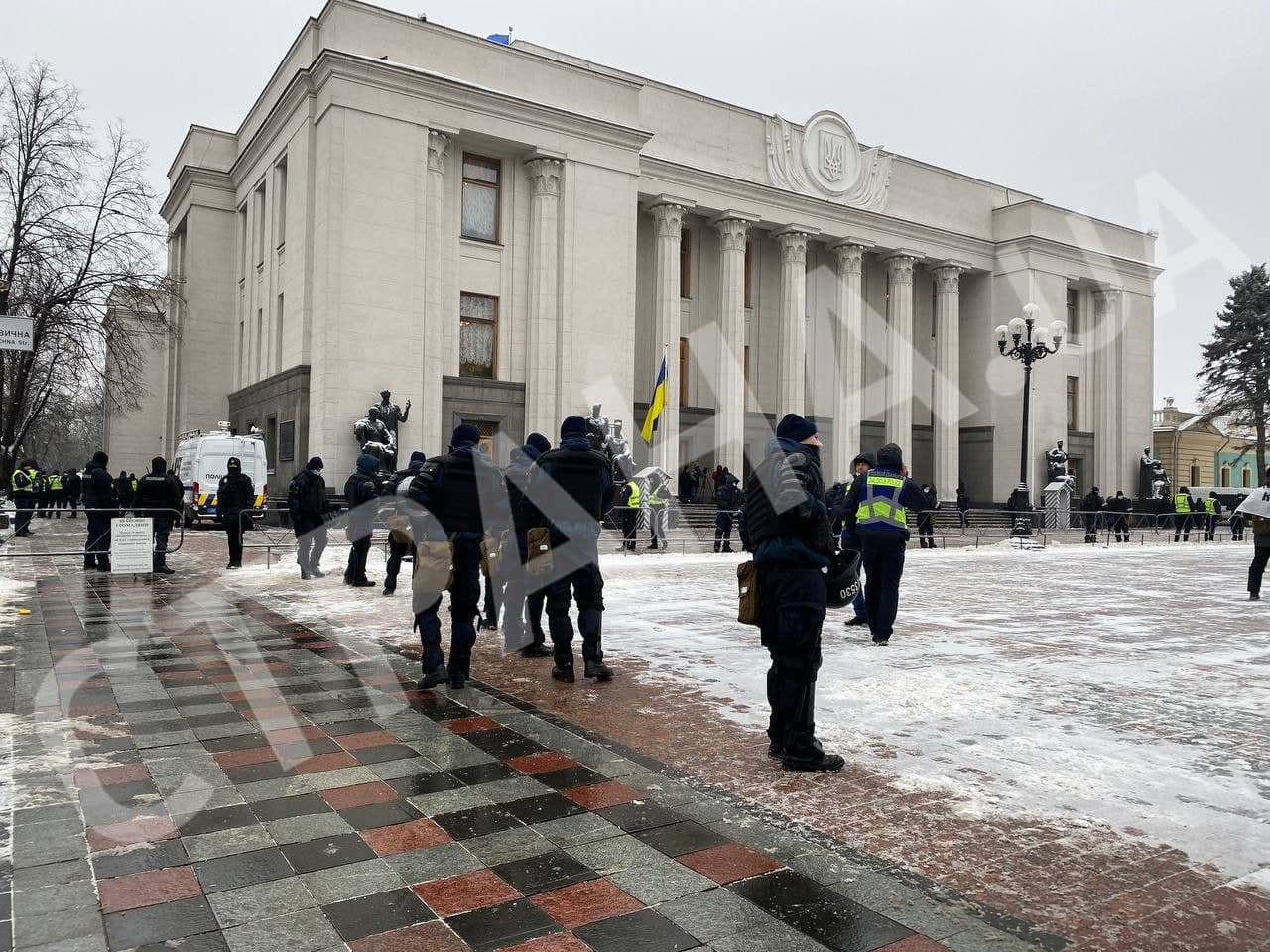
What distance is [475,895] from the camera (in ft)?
10.9

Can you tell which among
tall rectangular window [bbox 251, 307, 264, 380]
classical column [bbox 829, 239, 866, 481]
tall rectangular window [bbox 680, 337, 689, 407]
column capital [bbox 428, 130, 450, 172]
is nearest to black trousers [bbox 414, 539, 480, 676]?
column capital [bbox 428, 130, 450, 172]

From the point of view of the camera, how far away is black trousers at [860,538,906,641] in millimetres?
8758

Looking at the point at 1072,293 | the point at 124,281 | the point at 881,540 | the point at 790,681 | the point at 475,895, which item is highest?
the point at 1072,293

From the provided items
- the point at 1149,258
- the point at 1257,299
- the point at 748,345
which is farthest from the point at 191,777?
the point at 1257,299

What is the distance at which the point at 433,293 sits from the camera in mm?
29641

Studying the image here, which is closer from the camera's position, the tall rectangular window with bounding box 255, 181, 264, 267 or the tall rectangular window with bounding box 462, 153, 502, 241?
the tall rectangular window with bounding box 462, 153, 502, 241

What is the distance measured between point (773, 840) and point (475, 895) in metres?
1.27

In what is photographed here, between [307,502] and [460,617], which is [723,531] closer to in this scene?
[307,502]

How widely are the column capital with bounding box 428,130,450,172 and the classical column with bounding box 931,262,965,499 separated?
2508 centimetres

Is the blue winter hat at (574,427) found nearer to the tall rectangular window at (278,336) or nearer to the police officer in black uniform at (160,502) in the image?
the police officer in black uniform at (160,502)

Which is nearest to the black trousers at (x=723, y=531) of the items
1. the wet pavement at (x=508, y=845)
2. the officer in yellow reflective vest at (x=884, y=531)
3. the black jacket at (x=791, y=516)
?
the officer in yellow reflective vest at (x=884, y=531)

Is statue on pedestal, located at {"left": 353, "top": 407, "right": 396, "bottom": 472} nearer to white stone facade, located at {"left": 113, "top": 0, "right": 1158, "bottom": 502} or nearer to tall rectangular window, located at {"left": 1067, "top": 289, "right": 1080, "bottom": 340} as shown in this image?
white stone facade, located at {"left": 113, "top": 0, "right": 1158, "bottom": 502}

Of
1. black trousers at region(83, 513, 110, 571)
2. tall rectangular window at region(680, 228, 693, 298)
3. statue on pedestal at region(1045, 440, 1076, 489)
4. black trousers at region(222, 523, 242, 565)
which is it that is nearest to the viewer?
black trousers at region(83, 513, 110, 571)

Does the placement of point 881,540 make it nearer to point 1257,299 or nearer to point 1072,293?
point 1072,293
